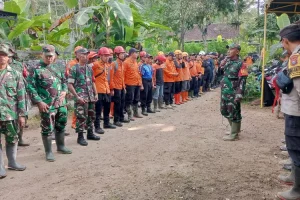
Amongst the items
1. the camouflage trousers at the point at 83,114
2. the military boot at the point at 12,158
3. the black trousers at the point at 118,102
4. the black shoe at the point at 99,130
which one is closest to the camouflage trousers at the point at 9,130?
the military boot at the point at 12,158

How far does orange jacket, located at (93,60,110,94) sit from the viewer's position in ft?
22.6

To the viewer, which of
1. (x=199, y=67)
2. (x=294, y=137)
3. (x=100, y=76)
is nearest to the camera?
(x=294, y=137)

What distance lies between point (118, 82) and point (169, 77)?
3358 mm

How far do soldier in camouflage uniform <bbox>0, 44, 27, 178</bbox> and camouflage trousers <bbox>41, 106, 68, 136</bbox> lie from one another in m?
0.40

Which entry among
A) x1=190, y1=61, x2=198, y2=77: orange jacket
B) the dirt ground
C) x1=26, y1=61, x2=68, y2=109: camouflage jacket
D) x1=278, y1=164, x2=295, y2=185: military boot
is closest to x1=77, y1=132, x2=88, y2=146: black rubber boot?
the dirt ground

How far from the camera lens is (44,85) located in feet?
17.0

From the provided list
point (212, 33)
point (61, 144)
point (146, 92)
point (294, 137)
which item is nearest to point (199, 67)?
point (146, 92)

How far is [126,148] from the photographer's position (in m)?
5.96

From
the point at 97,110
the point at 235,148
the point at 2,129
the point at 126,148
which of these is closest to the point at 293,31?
the point at 235,148

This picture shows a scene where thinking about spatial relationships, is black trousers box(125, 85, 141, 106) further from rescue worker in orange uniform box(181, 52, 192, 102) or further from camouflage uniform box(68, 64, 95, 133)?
rescue worker in orange uniform box(181, 52, 192, 102)

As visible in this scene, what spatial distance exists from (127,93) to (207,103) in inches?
170

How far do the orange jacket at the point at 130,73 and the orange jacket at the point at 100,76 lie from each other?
1.44 m

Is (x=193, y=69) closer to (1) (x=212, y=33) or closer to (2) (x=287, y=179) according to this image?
(2) (x=287, y=179)

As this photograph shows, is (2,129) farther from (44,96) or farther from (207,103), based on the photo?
(207,103)
